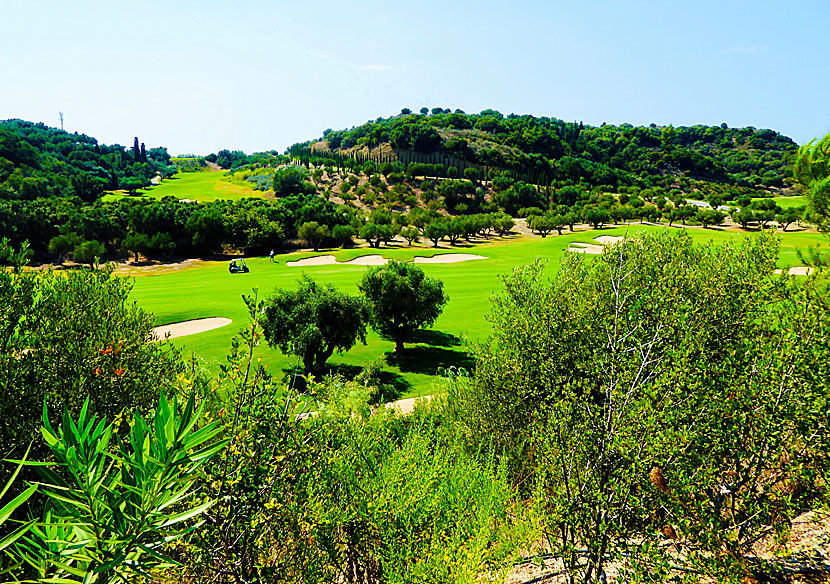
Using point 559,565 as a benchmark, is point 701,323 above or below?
above

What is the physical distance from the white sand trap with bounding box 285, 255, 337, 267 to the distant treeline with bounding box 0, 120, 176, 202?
243 ft

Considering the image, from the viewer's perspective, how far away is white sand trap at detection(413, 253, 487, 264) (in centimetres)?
→ 6893

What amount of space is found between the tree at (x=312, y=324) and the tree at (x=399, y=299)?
3.08 meters

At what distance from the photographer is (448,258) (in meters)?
71.9

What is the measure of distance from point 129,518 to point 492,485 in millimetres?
6905

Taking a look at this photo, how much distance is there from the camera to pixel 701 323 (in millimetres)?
10789

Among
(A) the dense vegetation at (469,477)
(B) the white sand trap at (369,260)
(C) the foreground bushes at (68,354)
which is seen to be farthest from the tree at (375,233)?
(A) the dense vegetation at (469,477)

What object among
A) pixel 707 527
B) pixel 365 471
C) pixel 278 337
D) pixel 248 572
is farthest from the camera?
pixel 278 337

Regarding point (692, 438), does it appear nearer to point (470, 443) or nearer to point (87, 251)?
point (470, 443)

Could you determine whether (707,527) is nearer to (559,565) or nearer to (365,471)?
(559,565)

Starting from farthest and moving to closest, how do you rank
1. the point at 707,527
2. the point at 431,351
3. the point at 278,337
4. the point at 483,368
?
the point at 431,351 → the point at 278,337 → the point at 483,368 → the point at 707,527

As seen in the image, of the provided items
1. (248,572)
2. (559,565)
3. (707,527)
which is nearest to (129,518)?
(248,572)

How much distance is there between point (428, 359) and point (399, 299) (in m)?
4.99

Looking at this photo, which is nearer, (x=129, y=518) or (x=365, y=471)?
(x=129, y=518)
